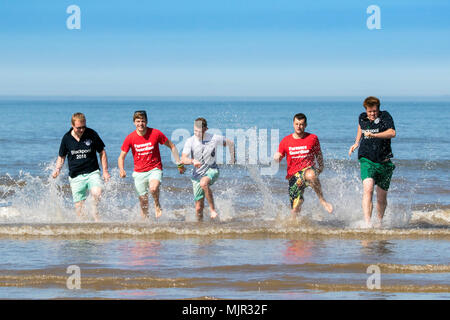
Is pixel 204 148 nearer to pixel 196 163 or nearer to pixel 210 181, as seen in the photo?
pixel 196 163

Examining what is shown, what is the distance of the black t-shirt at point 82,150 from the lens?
1030 centimetres

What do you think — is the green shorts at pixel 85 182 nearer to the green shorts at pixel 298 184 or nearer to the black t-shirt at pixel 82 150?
the black t-shirt at pixel 82 150

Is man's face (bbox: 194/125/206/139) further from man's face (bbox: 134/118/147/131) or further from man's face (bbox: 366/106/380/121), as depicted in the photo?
man's face (bbox: 366/106/380/121)

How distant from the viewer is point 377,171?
9742 mm

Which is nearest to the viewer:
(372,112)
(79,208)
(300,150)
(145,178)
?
(372,112)

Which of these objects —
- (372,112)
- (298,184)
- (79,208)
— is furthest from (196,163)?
(372,112)

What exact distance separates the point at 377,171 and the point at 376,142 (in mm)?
421

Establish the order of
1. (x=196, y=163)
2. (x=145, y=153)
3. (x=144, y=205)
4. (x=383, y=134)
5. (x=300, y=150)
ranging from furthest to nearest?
(x=144, y=205)
(x=145, y=153)
(x=196, y=163)
(x=300, y=150)
(x=383, y=134)

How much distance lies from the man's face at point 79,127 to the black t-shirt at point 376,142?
412cm

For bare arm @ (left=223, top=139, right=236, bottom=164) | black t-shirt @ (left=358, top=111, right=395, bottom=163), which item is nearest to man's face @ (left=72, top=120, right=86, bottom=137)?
bare arm @ (left=223, top=139, right=236, bottom=164)

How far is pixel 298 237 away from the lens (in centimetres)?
993

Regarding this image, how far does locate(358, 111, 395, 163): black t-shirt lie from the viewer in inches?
379

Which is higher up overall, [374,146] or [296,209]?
[374,146]

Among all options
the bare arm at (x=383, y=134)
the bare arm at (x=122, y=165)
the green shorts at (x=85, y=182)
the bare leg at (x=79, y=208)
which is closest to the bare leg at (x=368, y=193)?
the bare arm at (x=383, y=134)
